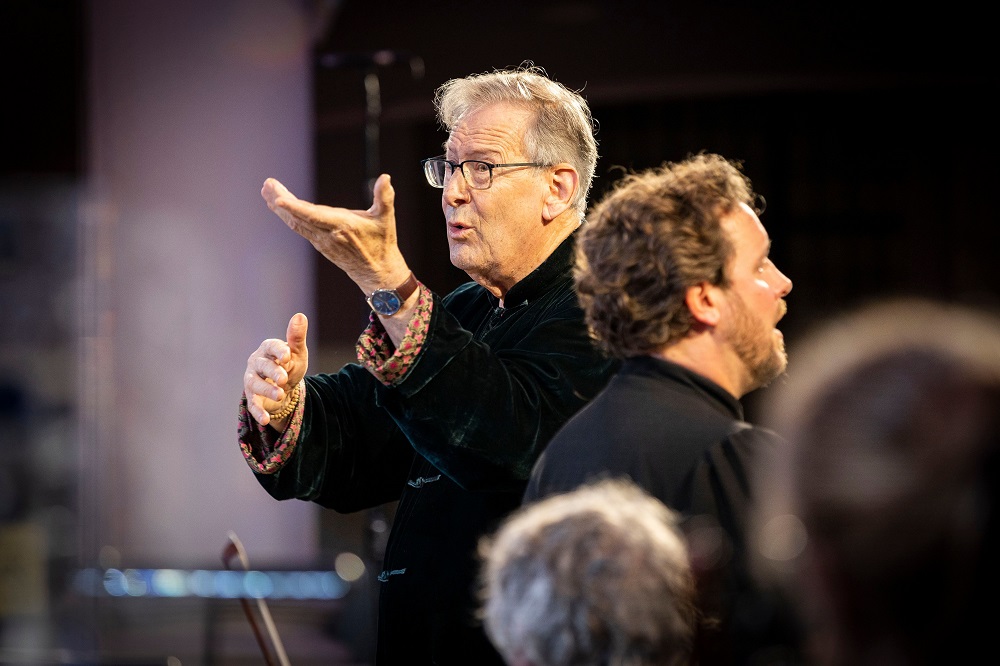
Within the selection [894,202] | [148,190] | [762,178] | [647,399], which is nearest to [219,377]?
[148,190]

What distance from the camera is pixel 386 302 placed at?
158 cm

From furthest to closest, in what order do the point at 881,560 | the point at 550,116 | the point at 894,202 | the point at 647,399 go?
1. the point at 894,202
2. the point at 550,116
3. the point at 647,399
4. the point at 881,560

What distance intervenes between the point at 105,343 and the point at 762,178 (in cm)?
324

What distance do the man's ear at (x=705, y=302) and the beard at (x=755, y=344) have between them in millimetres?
21

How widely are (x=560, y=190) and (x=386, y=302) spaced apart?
572mm

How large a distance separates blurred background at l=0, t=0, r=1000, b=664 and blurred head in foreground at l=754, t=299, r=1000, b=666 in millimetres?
4473

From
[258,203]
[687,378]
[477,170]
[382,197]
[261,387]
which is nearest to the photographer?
[687,378]

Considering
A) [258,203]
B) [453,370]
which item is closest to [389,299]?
[453,370]

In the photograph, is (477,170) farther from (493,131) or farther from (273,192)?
(273,192)

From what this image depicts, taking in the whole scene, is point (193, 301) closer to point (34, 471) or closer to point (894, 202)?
point (34, 471)

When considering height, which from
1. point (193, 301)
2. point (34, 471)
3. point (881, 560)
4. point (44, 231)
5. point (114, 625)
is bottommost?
point (114, 625)

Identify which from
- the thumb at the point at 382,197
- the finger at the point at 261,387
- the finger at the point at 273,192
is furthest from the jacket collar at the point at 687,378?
the finger at the point at 261,387

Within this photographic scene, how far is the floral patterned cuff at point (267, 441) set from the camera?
6.18 feet

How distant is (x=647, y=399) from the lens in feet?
4.38
